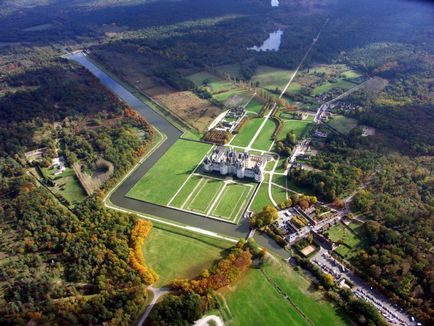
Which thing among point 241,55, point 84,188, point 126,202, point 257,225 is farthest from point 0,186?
point 241,55

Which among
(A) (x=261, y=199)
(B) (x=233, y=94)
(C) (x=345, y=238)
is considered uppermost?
(B) (x=233, y=94)

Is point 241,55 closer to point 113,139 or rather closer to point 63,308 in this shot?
point 113,139

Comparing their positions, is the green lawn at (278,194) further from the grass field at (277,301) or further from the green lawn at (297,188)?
the grass field at (277,301)

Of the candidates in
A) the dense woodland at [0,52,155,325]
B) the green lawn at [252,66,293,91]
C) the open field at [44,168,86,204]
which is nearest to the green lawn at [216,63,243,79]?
the green lawn at [252,66,293,91]

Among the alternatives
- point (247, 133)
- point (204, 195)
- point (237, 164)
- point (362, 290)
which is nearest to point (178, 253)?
point (204, 195)

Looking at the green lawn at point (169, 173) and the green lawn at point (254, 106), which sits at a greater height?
the green lawn at point (254, 106)

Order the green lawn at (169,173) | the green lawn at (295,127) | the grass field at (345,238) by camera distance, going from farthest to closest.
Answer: the green lawn at (295,127)
the green lawn at (169,173)
the grass field at (345,238)

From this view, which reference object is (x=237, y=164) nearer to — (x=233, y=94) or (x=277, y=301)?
(x=277, y=301)

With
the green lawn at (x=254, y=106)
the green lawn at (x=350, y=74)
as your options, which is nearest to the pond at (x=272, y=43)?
the green lawn at (x=350, y=74)
